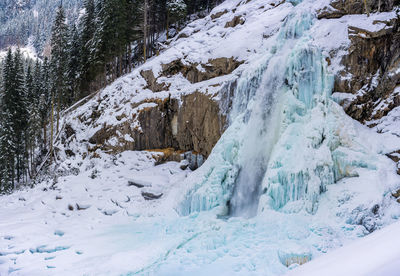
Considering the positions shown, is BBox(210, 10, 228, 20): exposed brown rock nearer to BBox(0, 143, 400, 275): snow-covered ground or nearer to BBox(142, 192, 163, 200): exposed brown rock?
BBox(142, 192, 163, 200): exposed brown rock

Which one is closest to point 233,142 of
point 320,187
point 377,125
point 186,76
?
point 320,187

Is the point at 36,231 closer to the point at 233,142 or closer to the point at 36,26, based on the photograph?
the point at 233,142

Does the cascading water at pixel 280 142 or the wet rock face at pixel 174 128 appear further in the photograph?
the wet rock face at pixel 174 128

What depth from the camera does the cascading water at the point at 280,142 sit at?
316 inches

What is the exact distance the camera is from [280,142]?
8945mm

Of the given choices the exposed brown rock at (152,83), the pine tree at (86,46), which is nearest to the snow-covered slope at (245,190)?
the exposed brown rock at (152,83)

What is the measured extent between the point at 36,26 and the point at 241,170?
131376 millimetres

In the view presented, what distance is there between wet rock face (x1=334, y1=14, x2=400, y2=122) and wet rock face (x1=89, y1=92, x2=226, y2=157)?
5511 millimetres

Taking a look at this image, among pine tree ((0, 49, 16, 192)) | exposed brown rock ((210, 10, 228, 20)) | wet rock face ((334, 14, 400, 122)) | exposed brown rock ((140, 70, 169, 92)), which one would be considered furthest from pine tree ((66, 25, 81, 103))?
wet rock face ((334, 14, 400, 122))

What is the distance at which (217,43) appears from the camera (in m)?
16.0

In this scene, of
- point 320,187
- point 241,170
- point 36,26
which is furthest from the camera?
point 36,26

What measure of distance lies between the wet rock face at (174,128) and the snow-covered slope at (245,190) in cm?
41

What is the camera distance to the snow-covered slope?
6.56 metres

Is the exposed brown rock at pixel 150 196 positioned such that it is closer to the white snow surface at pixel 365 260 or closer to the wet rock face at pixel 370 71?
the wet rock face at pixel 370 71
